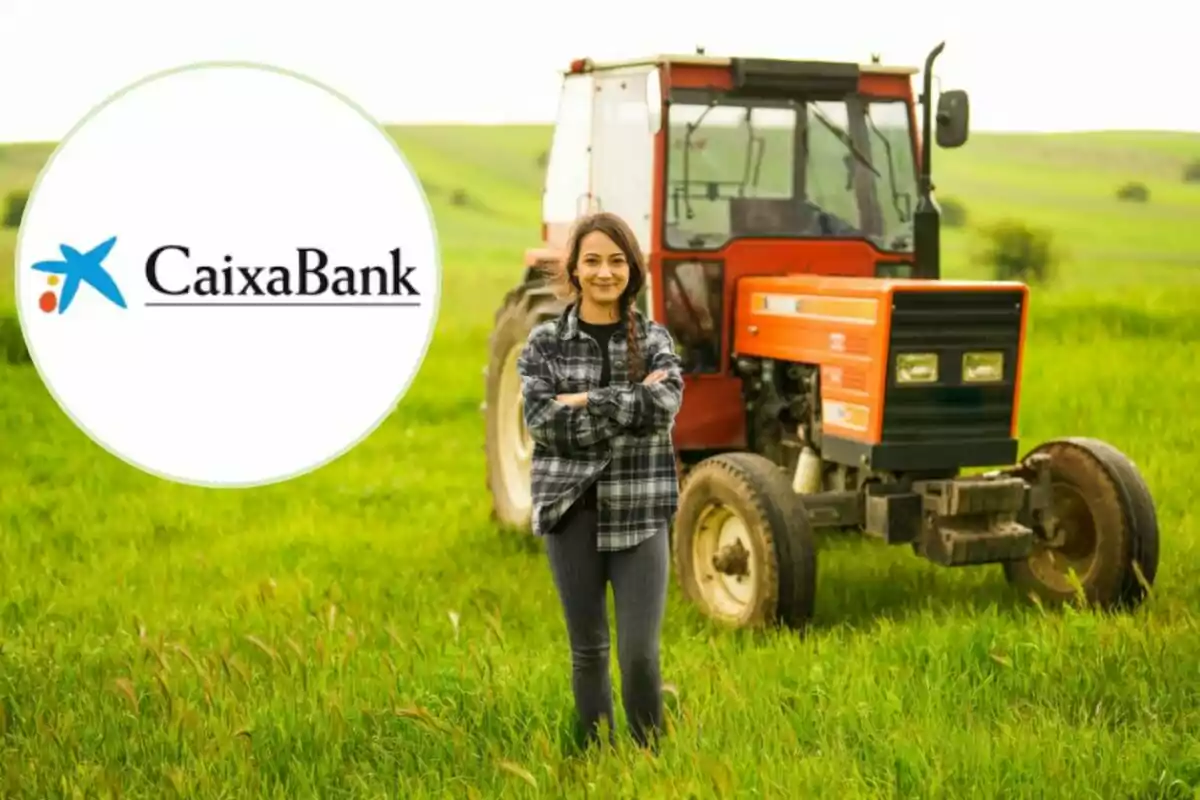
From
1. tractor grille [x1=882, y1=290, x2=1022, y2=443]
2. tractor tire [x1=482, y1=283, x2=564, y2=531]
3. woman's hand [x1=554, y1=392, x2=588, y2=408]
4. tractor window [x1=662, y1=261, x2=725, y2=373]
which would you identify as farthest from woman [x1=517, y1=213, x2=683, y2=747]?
tractor tire [x1=482, y1=283, x2=564, y2=531]

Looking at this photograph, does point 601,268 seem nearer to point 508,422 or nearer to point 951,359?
point 951,359

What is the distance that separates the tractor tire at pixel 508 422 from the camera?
25.6 ft

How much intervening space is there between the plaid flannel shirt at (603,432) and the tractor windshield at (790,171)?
2.56m

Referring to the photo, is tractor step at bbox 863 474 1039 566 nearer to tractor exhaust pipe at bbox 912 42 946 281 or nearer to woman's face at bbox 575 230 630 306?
tractor exhaust pipe at bbox 912 42 946 281

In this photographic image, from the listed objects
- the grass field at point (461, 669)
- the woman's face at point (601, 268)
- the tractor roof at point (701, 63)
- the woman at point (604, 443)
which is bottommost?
the grass field at point (461, 669)

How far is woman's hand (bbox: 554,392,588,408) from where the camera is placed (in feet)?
13.2

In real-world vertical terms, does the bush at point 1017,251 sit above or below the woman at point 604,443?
above

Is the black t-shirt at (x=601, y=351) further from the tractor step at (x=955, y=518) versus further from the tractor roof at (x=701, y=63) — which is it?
the tractor roof at (x=701, y=63)

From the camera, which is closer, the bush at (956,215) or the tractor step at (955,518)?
the tractor step at (955,518)

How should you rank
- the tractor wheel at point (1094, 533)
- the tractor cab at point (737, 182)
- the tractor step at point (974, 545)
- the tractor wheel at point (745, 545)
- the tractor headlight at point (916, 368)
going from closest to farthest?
the tractor wheel at point (745, 545)
the tractor step at point (974, 545)
the tractor headlight at point (916, 368)
the tractor wheel at point (1094, 533)
the tractor cab at point (737, 182)

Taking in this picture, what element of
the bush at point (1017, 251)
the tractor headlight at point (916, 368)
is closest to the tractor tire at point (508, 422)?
the tractor headlight at point (916, 368)

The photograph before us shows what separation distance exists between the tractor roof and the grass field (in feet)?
7.24

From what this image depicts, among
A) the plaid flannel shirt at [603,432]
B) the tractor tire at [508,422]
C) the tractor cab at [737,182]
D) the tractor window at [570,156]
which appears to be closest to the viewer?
the plaid flannel shirt at [603,432]

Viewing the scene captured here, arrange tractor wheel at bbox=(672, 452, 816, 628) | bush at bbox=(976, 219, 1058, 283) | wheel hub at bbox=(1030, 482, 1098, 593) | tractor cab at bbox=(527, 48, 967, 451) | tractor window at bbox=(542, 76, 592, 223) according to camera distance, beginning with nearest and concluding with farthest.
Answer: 1. tractor wheel at bbox=(672, 452, 816, 628)
2. wheel hub at bbox=(1030, 482, 1098, 593)
3. tractor cab at bbox=(527, 48, 967, 451)
4. tractor window at bbox=(542, 76, 592, 223)
5. bush at bbox=(976, 219, 1058, 283)
